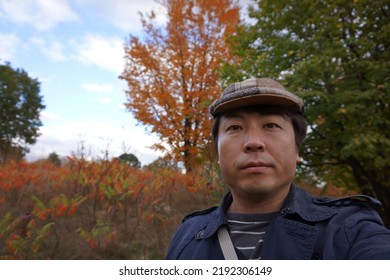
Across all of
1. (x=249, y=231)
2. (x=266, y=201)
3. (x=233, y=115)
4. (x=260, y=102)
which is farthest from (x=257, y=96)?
(x=249, y=231)

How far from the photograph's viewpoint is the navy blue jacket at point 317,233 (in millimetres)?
1384

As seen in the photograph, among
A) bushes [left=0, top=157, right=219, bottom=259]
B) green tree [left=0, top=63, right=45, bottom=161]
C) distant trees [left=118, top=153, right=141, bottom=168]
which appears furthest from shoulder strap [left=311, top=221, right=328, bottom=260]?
green tree [left=0, top=63, right=45, bottom=161]

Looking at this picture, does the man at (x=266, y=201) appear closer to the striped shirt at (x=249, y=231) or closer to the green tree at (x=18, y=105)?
the striped shirt at (x=249, y=231)

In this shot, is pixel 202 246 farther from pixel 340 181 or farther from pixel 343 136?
pixel 340 181

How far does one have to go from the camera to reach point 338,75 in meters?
6.46

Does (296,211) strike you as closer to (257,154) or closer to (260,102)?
(257,154)

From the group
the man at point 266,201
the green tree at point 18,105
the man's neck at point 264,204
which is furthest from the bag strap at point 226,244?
the green tree at point 18,105

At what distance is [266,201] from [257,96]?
1.82 ft

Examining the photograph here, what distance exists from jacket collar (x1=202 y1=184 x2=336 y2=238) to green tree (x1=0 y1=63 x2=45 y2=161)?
29.6 meters

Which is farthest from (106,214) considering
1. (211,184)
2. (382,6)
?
(382,6)

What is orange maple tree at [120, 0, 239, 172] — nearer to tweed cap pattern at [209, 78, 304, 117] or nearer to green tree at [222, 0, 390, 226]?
green tree at [222, 0, 390, 226]

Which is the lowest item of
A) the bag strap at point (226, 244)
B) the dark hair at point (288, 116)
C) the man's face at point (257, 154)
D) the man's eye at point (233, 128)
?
the bag strap at point (226, 244)

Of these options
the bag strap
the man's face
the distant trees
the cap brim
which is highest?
the distant trees

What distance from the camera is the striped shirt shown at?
5.25ft
